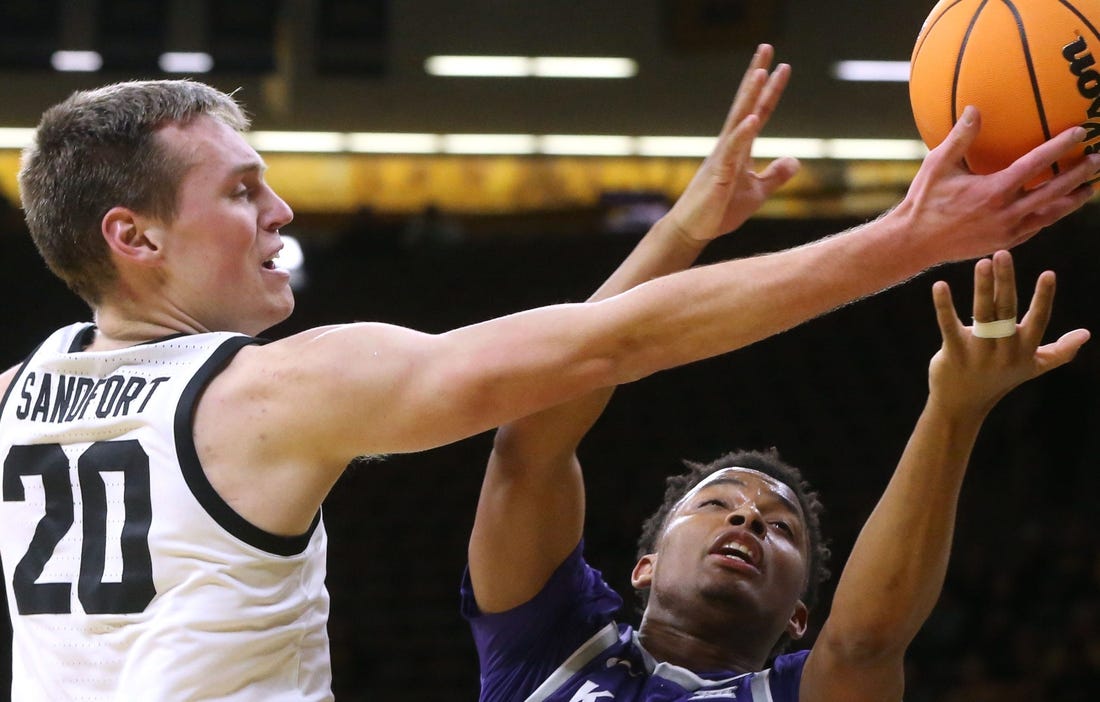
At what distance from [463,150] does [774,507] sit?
37.6 feet

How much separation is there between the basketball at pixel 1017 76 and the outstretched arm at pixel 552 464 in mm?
518

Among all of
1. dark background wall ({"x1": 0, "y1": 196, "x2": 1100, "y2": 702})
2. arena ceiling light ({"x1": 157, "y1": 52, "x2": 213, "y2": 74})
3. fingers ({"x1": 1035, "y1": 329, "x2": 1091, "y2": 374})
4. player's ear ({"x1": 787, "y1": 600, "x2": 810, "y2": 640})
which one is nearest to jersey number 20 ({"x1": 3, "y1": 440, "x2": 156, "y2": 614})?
fingers ({"x1": 1035, "y1": 329, "x2": 1091, "y2": 374})

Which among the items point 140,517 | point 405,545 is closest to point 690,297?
point 140,517

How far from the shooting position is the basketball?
231 cm

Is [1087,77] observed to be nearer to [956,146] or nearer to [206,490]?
[956,146]

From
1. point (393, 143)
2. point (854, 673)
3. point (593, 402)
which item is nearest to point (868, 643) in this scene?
point (854, 673)

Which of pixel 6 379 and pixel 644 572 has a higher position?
pixel 6 379

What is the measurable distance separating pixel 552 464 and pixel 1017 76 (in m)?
1.36

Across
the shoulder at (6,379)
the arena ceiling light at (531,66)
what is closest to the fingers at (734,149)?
the shoulder at (6,379)

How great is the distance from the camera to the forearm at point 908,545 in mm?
2514

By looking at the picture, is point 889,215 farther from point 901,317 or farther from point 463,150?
point 463,150

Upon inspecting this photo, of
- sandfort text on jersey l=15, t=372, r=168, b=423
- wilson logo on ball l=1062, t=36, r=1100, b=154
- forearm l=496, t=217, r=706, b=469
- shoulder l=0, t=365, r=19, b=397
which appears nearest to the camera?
sandfort text on jersey l=15, t=372, r=168, b=423

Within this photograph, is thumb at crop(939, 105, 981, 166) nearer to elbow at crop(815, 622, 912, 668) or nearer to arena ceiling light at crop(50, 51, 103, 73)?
elbow at crop(815, 622, 912, 668)

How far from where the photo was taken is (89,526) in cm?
221
